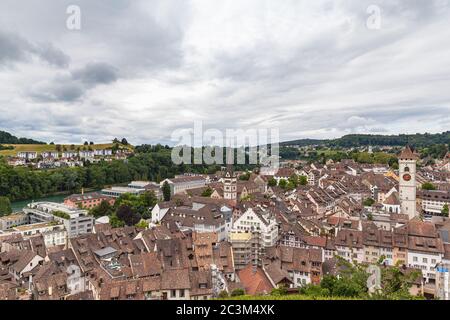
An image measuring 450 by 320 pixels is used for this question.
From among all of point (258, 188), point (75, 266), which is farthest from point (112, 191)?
point (75, 266)

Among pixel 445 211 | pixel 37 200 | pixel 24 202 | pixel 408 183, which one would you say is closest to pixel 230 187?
pixel 408 183

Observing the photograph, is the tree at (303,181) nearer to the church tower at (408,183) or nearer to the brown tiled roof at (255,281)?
the church tower at (408,183)

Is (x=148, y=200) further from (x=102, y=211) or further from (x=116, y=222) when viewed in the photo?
(x=116, y=222)

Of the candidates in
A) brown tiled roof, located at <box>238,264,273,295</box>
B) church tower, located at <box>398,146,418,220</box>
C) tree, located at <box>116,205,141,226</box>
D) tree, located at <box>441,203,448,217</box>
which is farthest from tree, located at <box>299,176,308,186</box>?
brown tiled roof, located at <box>238,264,273,295</box>

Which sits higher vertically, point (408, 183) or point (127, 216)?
point (408, 183)

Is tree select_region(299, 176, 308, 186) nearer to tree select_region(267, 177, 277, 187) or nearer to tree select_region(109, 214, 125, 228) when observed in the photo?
tree select_region(267, 177, 277, 187)

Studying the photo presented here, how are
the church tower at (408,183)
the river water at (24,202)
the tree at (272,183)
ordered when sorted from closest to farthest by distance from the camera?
the church tower at (408,183), the river water at (24,202), the tree at (272,183)

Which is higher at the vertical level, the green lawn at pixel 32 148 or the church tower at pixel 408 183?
the green lawn at pixel 32 148

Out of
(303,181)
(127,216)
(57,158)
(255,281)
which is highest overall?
(57,158)

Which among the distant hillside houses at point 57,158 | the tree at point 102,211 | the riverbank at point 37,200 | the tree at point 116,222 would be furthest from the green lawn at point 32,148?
the tree at point 116,222
